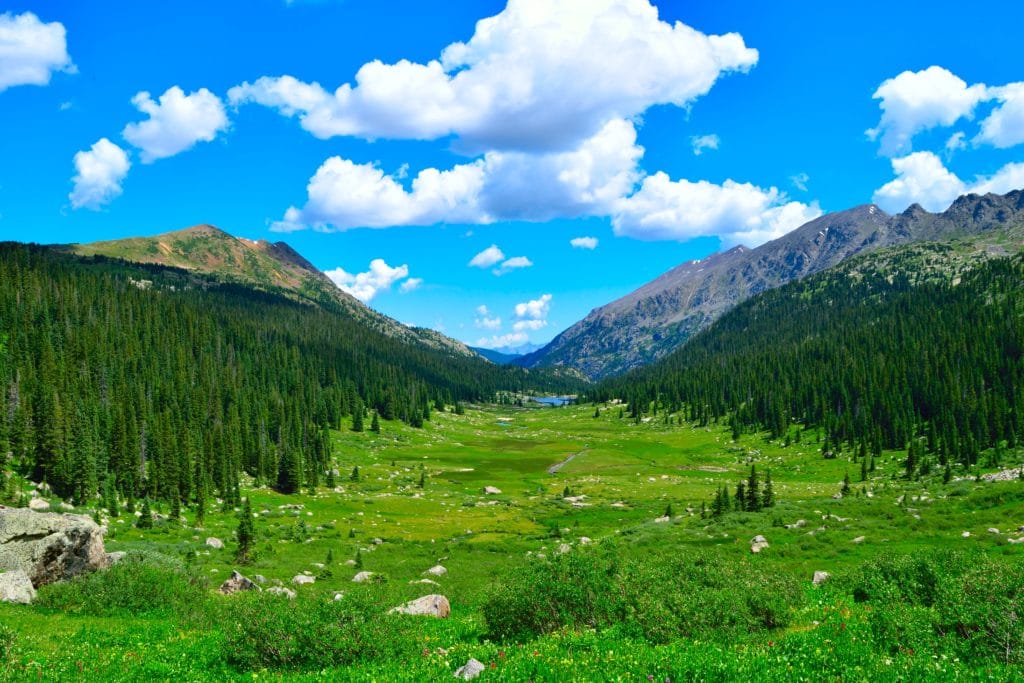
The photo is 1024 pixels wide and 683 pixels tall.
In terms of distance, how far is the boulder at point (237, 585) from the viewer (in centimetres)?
→ 3811

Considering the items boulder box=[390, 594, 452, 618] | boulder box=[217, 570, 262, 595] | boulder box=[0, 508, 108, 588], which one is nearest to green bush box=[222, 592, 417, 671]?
boulder box=[390, 594, 452, 618]

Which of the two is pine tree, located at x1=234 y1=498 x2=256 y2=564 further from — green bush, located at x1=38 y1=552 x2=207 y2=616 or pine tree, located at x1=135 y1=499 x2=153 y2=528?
green bush, located at x1=38 y1=552 x2=207 y2=616

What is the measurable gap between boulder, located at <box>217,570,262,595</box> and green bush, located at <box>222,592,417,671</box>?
21.0 meters

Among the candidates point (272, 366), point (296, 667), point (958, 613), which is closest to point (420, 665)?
point (296, 667)

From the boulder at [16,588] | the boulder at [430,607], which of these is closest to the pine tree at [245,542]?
the boulder at [16,588]

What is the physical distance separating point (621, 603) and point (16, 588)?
31203 millimetres

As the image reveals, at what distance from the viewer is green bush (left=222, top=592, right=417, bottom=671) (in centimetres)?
1886

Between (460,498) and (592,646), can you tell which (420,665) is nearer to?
(592,646)

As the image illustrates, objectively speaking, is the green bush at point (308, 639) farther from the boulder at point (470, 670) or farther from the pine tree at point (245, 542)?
the pine tree at point (245, 542)

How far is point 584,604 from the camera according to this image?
75.3ft

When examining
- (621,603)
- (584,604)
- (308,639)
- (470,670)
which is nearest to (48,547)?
(308,639)

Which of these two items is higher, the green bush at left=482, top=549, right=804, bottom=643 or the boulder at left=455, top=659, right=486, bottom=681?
the boulder at left=455, top=659, right=486, bottom=681

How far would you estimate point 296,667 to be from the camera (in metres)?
18.8

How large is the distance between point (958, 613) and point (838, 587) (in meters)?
14.4
